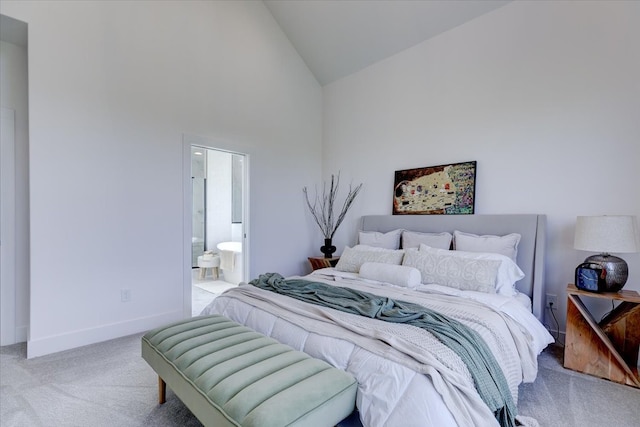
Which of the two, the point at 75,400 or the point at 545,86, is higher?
the point at 545,86

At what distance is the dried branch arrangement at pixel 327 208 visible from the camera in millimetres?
4617

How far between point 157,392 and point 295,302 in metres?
1.12

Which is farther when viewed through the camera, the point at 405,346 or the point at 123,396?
the point at 123,396

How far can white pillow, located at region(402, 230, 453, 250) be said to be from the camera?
3133 mm

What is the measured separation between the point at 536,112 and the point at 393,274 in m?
2.10

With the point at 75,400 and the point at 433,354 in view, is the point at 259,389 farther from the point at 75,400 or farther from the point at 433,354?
the point at 75,400

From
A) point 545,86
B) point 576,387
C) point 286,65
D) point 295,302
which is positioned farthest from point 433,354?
point 286,65

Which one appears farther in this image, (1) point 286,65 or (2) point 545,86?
(1) point 286,65

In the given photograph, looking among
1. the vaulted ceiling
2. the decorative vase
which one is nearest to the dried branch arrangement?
the decorative vase

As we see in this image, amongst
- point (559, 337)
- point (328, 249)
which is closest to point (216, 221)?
point (328, 249)

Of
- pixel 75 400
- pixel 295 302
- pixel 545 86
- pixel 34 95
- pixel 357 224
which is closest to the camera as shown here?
pixel 75 400

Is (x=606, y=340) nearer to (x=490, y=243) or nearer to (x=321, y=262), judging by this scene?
(x=490, y=243)

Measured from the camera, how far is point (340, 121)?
185 inches

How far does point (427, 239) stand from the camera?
10.7 feet
